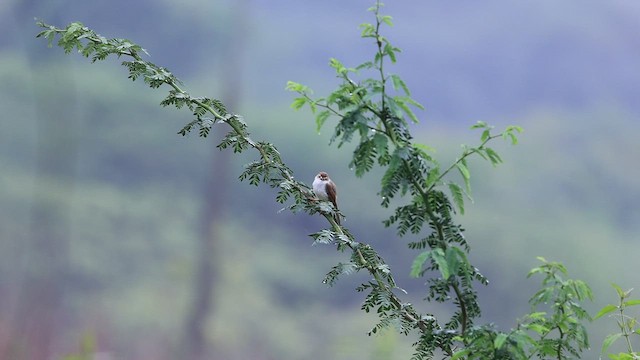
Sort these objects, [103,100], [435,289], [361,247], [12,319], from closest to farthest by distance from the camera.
Result: 1. [435,289]
2. [361,247]
3. [12,319]
4. [103,100]

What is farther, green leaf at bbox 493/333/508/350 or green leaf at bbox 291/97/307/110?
green leaf at bbox 291/97/307/110

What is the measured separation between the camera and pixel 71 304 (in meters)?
2.28

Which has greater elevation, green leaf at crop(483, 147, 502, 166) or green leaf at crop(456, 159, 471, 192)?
green leaf at crop(483, 147, 502, 166)

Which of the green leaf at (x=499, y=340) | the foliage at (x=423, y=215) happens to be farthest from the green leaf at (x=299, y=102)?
the green leaf at (x=499, y=340)

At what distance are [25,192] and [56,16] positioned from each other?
0.53 m

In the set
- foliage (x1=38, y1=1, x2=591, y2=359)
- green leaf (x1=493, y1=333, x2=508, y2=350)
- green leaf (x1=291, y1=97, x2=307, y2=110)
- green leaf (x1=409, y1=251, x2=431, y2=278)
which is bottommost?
green leaf (x1=493, y1=333, x2=508, y2=350)

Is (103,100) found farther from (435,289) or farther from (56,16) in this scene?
(435,289)

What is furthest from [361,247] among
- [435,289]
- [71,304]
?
[71,304]

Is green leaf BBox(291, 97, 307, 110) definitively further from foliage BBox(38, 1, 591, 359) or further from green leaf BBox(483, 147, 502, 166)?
green leaf BBox(483, 147, 502, 166)

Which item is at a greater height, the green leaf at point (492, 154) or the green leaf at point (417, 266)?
the green leaf at point (492, 154)

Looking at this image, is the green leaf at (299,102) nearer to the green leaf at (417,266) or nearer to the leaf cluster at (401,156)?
the leaf cluster at (401,156)

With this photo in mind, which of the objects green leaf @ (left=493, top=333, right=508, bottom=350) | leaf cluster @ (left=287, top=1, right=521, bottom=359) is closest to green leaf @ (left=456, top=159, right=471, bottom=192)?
leaf cluster @ (left=287, top=1, right=521, bottom=359)

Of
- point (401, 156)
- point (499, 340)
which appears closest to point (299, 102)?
point (401, 156)

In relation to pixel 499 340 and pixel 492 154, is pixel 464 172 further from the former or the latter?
pixel 499 340
